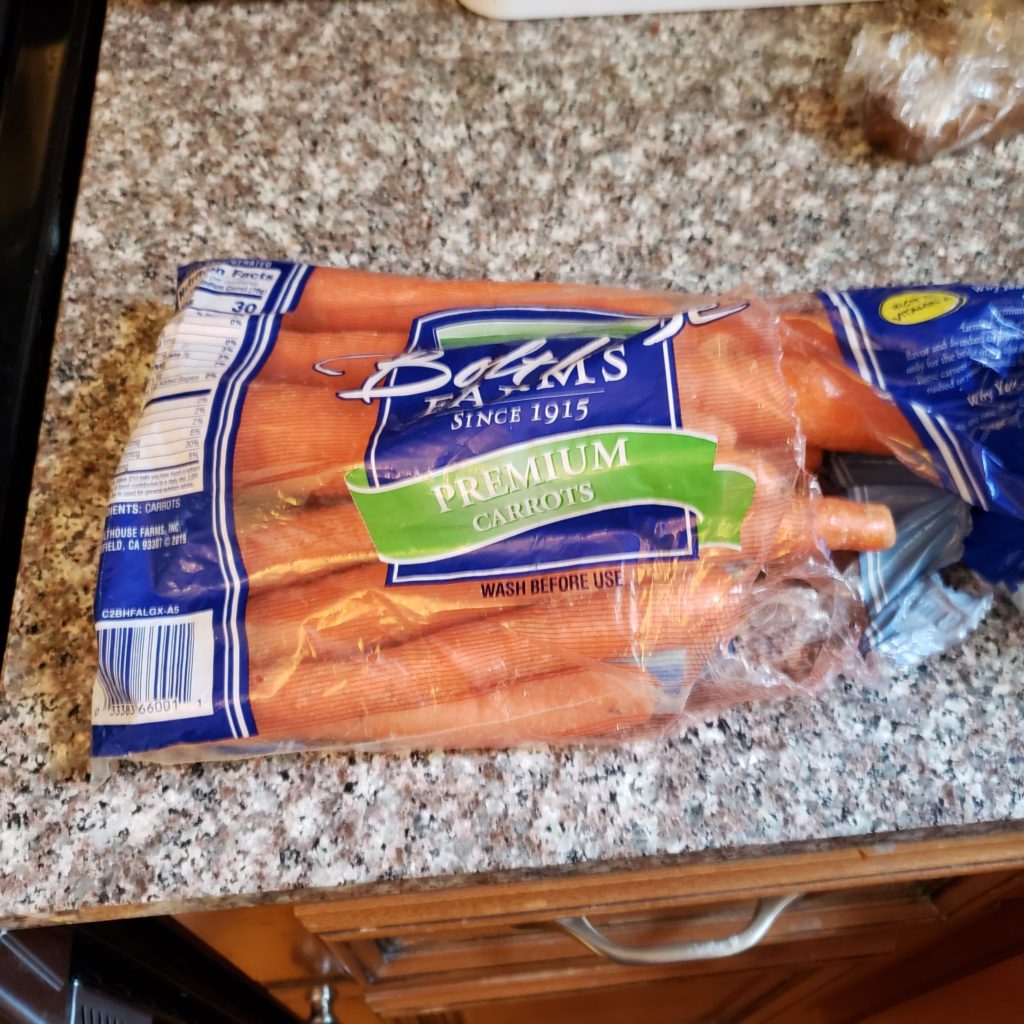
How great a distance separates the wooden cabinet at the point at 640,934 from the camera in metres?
0.51

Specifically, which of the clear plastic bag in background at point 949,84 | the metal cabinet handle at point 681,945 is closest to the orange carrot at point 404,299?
the clear plastic bag in background at point 949,84

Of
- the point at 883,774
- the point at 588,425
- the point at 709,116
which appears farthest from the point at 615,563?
the point at 709,116

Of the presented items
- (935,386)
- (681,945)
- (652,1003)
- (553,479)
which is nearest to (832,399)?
(935,386)

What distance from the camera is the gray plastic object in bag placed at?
48cm

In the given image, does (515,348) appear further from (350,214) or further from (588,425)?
(350,214)

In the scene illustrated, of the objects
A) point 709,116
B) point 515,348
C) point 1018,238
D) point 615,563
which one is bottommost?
point 615,563

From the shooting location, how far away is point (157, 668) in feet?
1.35

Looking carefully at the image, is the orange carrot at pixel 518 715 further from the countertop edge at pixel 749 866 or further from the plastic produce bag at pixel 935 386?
the plastic produce bag at pixel 935 386

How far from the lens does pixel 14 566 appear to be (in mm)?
536

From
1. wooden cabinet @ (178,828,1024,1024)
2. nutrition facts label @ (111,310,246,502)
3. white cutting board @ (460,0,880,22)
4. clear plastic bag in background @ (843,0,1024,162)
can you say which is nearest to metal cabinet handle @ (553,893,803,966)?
wooden cabinet @ (178,828,1024,1024)

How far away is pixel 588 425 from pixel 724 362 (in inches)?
3.2

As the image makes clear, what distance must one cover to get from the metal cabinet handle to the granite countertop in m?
0.16

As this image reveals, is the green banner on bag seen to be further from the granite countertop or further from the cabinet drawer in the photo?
the cabinet drawer

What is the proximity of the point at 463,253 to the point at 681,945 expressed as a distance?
518 millimetres
